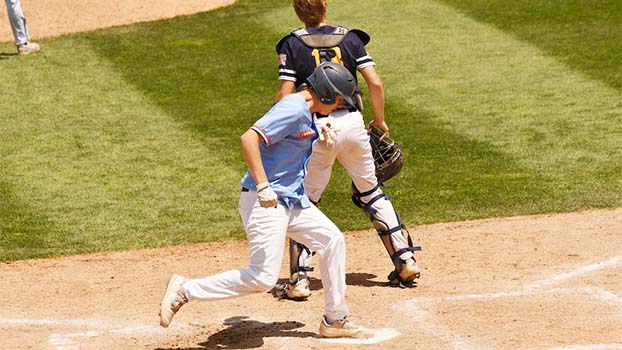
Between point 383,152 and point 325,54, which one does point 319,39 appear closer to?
point 325,54

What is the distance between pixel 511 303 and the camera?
Result: 856cm

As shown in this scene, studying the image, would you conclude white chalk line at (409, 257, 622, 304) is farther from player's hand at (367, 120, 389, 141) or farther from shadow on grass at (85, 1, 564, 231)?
shadow on grass at (85, 1, 564, 231)

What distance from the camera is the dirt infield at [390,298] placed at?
789 cm

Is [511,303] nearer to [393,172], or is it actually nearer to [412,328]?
[412,328]

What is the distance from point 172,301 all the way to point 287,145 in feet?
3.96

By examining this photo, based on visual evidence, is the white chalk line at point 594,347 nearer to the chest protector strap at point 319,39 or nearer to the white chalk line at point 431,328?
the white chalk line at point 431,328

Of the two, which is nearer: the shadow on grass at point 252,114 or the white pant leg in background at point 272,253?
the white pant leg in background at point 272,253

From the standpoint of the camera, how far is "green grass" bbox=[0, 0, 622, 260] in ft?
37.0

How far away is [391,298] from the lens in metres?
8.87

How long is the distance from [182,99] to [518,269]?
6.17 m

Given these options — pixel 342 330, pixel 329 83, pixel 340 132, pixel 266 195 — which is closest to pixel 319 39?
pixel 340 132

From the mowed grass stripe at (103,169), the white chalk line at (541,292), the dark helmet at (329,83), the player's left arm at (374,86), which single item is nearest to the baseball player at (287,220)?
the dark helmet at (329,83)

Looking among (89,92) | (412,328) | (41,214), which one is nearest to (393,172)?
(412,328)

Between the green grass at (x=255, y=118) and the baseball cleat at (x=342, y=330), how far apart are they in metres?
3.04
